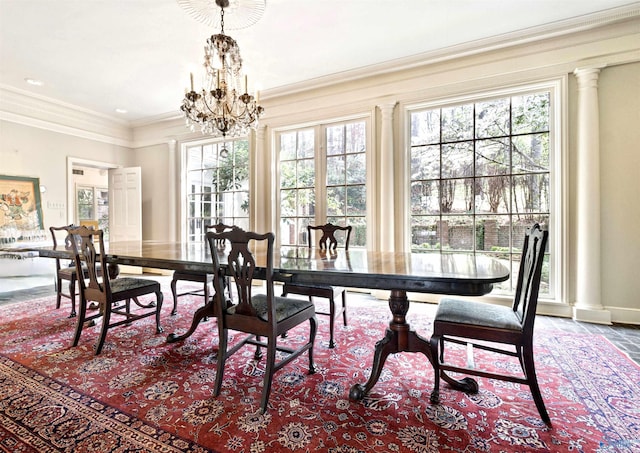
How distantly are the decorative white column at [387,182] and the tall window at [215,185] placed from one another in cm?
228

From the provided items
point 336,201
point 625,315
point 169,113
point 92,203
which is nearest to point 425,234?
point 336,201

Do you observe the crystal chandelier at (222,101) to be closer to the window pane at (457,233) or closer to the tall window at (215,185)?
the tall window at (215,185)

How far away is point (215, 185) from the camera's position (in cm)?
539

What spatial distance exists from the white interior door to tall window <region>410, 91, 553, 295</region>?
4.82m

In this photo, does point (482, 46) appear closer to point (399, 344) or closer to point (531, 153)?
point (531, 153)

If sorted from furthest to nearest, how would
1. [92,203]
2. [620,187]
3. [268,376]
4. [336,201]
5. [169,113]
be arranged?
[92,203] → [169,113] → [336,201] → [620,187] → [268,376]

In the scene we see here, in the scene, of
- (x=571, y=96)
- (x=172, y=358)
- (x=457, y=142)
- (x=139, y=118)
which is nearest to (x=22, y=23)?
(x=139, y=118)

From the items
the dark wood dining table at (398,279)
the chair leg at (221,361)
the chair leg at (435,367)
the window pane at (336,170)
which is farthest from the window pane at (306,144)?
the chair leg at (435,367)

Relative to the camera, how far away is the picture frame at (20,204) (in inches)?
171

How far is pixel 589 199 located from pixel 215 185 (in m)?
5.04

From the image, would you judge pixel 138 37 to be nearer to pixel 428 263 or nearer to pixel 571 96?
pixel 428 263

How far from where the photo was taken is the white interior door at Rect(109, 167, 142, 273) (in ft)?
18.6

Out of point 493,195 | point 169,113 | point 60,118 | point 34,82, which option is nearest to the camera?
point 493,195

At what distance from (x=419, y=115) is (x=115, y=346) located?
3964mm
